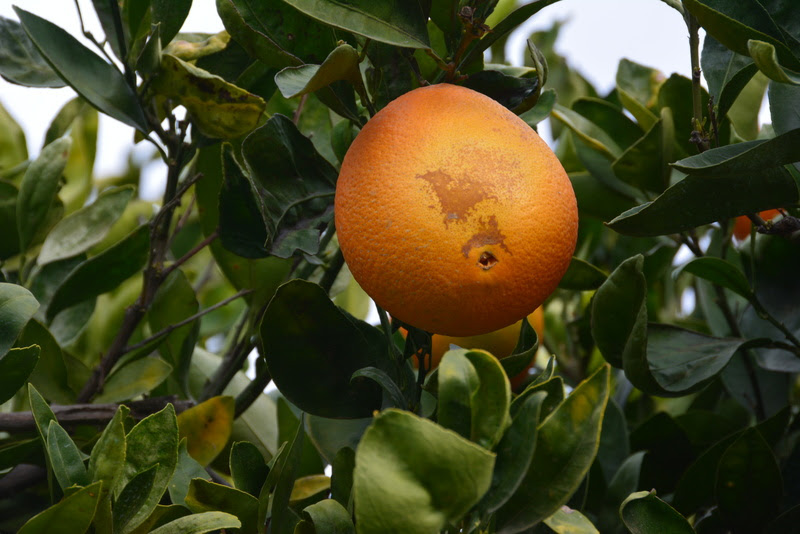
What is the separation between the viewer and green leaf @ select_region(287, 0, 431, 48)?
78cm

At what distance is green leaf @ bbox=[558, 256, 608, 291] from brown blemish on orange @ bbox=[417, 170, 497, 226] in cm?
33

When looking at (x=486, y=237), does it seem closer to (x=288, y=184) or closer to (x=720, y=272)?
(x=288, y=184)

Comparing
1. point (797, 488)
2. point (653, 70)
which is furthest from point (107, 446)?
point (653, 70)

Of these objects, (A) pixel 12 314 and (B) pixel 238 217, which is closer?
(A) pixel 12 314

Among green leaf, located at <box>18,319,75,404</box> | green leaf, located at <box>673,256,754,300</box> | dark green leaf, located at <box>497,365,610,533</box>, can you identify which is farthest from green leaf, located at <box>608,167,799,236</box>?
green leaf, located at <box>18,319,75,404</box>

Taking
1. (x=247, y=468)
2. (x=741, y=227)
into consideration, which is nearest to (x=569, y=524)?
(x=247, y=468)

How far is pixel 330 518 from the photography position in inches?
30.5

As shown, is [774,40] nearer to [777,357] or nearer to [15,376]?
[777,357]

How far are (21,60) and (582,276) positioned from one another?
80cm

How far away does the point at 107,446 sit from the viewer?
0.76 m

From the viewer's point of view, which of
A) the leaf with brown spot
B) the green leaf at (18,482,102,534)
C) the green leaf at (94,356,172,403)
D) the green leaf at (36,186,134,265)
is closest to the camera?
the green leaf at (18,482,102,534)

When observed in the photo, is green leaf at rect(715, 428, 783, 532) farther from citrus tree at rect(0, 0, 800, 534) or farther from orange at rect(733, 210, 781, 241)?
orange at rect(733, 210, 781, 241)

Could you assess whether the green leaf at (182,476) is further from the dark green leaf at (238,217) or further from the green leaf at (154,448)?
the dark green leaf at (238,217)

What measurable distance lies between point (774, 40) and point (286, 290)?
51 cm
